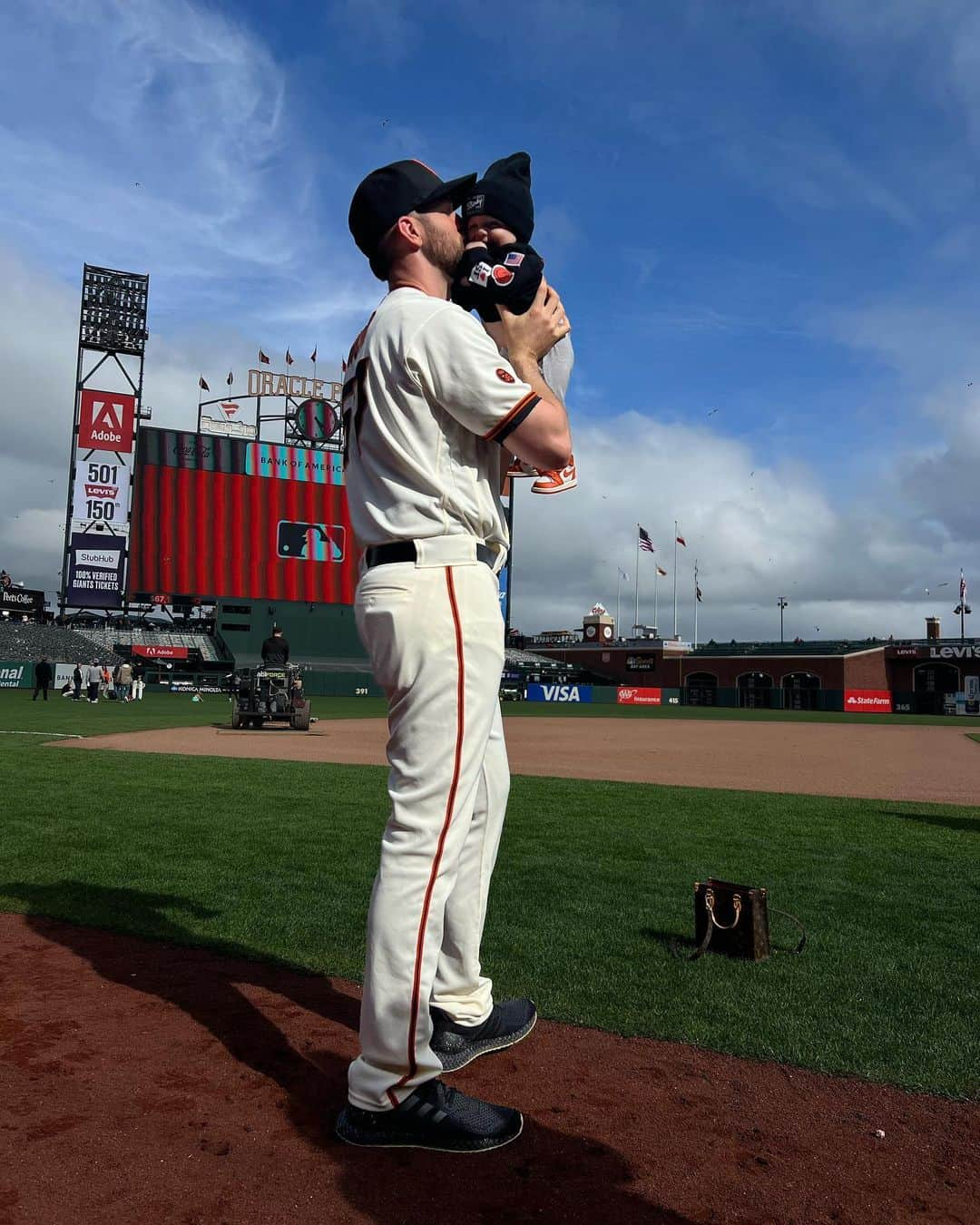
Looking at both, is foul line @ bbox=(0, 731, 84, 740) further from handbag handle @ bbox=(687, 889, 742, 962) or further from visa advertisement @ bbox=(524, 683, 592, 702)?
visa advertisement @ bbox=(524, 683, 592, 702)

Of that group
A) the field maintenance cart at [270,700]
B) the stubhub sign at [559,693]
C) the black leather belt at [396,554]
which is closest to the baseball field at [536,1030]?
the black leather belt at [396,554]

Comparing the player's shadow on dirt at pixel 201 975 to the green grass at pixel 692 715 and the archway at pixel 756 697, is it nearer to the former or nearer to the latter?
the green grass at pixel 692 715

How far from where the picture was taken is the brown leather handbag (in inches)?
132

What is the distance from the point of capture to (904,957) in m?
3.42

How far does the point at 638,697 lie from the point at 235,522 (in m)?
24.2

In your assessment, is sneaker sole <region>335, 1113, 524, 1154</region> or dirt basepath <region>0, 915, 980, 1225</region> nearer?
dirt basepath <region>0, 915, 980, 1225</region>

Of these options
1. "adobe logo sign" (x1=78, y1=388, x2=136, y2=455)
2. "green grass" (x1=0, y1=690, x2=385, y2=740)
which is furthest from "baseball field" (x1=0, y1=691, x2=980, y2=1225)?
"adobe logo sign" (x1=78, y1=388, x2=136, y2=455)

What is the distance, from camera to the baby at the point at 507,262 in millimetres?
2225

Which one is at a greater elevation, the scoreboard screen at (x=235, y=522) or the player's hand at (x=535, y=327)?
the scoreboard screen at (x=235, y=522)

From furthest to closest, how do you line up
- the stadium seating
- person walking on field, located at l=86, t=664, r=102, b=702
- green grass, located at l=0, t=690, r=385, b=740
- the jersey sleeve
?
→ the stadium seating
person walking on field, located at l=86, t=664, r=102, b=702
green grass, located at l=0, t=690, r=385, b=740
the jersey sleeve

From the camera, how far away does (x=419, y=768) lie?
6.72 feet

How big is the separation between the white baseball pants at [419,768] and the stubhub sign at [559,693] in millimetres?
44279

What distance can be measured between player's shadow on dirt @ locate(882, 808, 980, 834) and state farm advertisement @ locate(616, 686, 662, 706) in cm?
3906

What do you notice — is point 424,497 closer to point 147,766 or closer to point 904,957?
point 904,957
